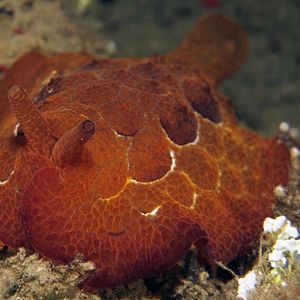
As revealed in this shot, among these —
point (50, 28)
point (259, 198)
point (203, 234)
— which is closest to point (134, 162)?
point (203, 234)

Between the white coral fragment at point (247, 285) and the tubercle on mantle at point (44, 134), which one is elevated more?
the tubercle on mantle at point (44, 134)

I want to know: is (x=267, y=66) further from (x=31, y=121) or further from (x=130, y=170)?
(x=31, y=121)


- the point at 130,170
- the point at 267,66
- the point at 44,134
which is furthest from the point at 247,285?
the point at 267,66

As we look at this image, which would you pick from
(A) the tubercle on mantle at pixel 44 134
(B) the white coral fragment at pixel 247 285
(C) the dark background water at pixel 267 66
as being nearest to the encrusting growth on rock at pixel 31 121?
(A) the tubercle on mantle at pixel 44 134

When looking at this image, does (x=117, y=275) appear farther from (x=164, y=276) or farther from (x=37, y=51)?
(x=37, y=51)

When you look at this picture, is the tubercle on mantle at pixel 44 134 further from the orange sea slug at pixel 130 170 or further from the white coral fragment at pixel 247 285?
the white coral fragment at pixel 247 285

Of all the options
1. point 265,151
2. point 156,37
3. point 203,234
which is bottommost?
point 156,37

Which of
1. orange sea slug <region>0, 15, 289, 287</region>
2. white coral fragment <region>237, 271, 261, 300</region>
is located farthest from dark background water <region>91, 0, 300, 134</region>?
white coral fragment <region>237, 271, 261, 300</region>
